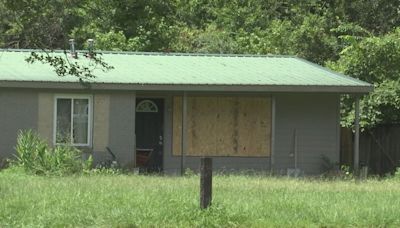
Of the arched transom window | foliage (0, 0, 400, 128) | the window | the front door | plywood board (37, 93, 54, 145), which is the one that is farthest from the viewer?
foliage (0, 0, 400, 128)

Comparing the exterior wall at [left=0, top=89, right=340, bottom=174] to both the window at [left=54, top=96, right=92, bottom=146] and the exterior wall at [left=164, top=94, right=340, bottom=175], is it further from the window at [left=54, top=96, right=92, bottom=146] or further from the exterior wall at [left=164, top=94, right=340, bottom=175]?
the window at [left=54, top=96, right=92, bottom=146]

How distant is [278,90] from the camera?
1884cm

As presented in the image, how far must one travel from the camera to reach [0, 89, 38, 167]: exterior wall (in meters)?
18.4

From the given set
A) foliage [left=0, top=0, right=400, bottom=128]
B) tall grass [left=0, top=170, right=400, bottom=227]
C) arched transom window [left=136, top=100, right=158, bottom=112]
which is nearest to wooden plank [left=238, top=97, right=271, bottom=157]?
arched transom window [left=136, top=100, right=158, bottom=112]

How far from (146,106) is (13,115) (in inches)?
158

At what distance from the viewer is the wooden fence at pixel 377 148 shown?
22203 mm

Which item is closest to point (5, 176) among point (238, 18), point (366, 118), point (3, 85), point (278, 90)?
point (3, 85)

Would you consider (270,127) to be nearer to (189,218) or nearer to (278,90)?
(278,90)

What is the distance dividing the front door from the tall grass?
22.6ft

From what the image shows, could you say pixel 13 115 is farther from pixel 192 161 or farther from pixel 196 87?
pixel 192 161

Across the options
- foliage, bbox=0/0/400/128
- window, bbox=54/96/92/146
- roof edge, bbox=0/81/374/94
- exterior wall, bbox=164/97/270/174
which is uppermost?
foliage, bbox=0/0/400/128

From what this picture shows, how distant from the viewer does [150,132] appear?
67.9 feet

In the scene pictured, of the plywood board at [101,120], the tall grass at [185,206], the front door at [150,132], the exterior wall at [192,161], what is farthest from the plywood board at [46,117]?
the tall grass at [185,206]

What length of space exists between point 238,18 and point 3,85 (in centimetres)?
1768
